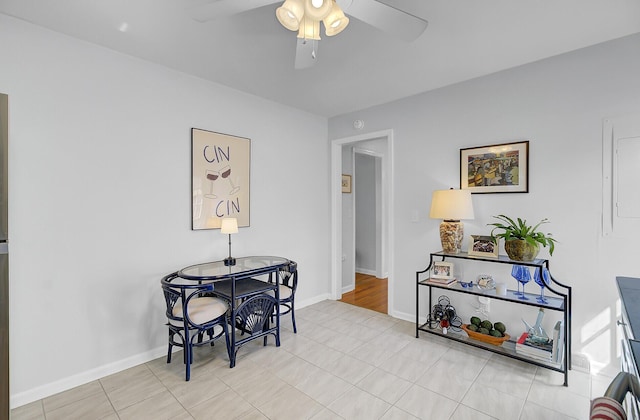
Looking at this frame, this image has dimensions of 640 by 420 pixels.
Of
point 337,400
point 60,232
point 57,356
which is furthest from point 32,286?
point 337,400

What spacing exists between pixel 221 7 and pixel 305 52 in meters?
0.50

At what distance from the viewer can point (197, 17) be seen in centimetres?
154

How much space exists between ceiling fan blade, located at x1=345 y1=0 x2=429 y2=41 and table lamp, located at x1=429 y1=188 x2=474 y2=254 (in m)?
1.49

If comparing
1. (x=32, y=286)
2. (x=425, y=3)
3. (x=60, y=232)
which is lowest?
(x=32, y=286)

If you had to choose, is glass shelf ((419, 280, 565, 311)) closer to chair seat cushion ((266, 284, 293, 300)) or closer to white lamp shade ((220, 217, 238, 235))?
chair seat cushion ((266, 284, 293, 300))

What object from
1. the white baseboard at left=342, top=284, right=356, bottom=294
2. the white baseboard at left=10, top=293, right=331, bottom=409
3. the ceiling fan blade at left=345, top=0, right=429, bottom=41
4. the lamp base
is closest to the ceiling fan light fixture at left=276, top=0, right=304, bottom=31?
the ceiling fan blade at left=345, top=0, right=429, bottom=41

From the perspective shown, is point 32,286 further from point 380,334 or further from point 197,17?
point 380,334

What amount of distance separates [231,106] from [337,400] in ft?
8.98

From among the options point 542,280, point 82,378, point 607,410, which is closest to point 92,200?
point 82,378

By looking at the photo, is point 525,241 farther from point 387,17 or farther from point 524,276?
point 387,17

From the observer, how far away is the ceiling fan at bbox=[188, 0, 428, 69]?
142 centimetres

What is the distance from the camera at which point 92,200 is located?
2254 millimetres

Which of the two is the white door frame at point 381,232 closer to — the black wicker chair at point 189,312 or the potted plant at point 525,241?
the potted plant at point 525,241

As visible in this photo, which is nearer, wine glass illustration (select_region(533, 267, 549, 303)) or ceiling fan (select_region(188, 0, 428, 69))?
ceiling fan (select_region(188, 0, 428, 69))
